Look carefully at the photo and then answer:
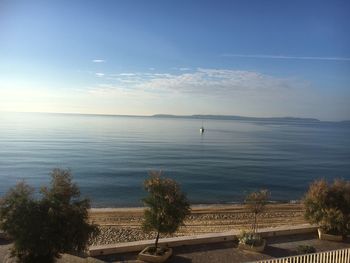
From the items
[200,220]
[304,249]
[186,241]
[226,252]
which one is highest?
[304,249]

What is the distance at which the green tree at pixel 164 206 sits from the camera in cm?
1568

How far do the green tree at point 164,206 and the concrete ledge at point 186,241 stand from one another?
0.92 meters

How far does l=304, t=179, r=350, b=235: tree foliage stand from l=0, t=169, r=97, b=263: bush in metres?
11.0

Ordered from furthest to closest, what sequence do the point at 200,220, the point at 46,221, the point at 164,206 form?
the point at 200,220, the point at 164,206, the point at 46,221

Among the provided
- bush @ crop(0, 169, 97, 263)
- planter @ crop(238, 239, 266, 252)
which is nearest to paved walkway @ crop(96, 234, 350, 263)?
planter @ crop(238, 239, 266, 252)

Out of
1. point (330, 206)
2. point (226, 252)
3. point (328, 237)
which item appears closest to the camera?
point (226, 252)

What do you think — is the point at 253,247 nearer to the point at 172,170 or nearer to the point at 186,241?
the point at 186,241

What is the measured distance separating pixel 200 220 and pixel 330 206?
1306 cm

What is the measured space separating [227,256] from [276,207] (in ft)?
73.9

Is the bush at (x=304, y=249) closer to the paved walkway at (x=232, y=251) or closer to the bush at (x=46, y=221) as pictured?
the paved walkway at (x=232, y=251)

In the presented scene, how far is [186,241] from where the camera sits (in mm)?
16859

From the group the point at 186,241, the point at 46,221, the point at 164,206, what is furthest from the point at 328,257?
the point at 46,221

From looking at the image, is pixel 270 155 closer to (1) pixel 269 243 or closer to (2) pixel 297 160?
(2) pixel 297 160

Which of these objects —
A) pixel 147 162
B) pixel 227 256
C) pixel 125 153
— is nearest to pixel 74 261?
pixel 227 256
